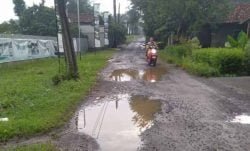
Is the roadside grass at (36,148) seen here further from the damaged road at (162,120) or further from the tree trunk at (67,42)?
the tree trunk at (67,42)

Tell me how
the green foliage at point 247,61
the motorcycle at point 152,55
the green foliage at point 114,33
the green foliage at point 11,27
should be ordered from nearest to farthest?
1. the green foliage at point 247,61
2. the motorcycle at point 152,55
3. the green foliage at point 11,27
4. the green foliage at point 114,33

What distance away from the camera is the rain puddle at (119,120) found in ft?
22.9

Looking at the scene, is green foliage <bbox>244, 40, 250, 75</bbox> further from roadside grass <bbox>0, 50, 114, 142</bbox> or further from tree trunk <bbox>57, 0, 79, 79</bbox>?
tree trunk <bbox>57, 0, 79, 79</bbox>

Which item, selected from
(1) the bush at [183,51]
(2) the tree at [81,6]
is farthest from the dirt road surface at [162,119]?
(2) the tree at [81,6]

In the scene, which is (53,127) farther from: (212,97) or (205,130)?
(212,97)

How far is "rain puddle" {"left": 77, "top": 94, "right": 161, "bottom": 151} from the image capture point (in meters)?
6.99

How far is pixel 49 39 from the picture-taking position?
3550cm

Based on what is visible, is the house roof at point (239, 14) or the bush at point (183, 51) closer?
the bush at point (183, 51)

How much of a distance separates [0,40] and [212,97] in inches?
572

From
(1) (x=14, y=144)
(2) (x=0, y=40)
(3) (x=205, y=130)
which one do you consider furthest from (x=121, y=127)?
(2) (x=0, y=40)

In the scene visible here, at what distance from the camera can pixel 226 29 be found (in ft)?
124

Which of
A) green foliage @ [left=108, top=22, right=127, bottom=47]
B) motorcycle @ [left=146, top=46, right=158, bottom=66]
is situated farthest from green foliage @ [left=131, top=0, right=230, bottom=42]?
green foliage @ [left=108, top=22, right=127, bottom=47]

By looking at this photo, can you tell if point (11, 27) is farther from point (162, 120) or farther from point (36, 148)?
point (36, 148)

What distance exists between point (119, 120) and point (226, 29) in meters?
31.0
